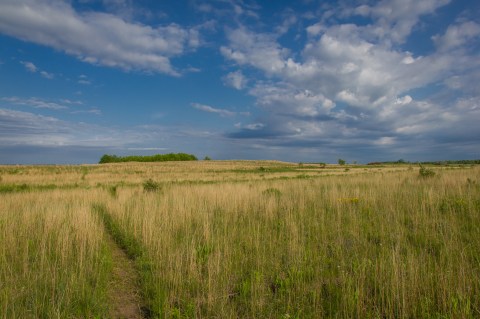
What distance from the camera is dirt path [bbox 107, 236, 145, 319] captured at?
3.81 m

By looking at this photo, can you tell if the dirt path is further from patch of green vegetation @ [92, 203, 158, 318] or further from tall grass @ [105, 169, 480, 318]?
tall grass @ [105, 169, 480, 318]

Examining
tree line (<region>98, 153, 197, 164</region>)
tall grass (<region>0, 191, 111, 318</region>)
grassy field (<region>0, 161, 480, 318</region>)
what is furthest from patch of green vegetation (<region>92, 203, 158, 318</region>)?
tree line (<region>98, 153, 197, 164</region>)

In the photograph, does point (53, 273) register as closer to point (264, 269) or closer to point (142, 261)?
point (142, 261)

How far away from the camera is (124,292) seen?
14.5ft

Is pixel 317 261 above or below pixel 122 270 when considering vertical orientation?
above

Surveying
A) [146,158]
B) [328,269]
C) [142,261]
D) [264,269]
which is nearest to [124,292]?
[142,261]

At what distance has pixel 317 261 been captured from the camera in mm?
4852

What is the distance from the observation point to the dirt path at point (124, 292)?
3812mm

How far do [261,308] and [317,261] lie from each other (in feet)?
5.77

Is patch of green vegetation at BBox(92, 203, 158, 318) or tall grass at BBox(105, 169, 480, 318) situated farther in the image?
patch of green vegetation at BBox(92, 203, 158, 318)

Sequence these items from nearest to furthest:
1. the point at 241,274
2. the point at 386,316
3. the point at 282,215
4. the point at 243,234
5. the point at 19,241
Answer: the point at 386,316
the point at 241,274
the point at 19,241
the point at 243,234
the point at 282,215

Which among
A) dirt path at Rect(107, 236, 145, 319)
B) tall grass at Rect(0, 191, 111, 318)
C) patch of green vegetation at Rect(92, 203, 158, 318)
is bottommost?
dirt path at Rect(107, 236, 145, 319)

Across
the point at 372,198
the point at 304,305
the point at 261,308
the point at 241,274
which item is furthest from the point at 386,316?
the point at 372,198

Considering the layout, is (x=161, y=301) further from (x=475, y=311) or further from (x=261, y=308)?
(x=475, y=311)
